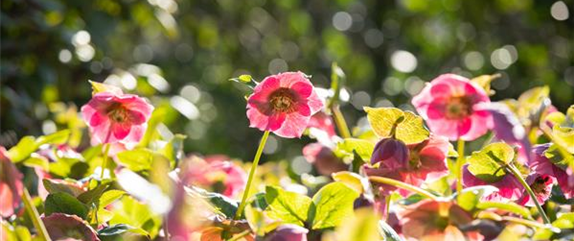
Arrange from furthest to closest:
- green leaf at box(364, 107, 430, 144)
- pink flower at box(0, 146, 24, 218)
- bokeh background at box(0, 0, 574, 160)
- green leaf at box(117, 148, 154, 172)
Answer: bokeh background at box(0, 0, 574, 160) → green leaf at box(117, 148, 154, 172) → green leaf at box(364, 107, 430, 144) → pink flower at box(0, 146, 24, 218)

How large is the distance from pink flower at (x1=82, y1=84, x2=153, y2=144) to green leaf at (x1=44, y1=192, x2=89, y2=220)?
94 mm

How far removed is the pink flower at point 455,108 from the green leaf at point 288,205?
98 mm

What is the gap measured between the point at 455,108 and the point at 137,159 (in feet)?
0.92

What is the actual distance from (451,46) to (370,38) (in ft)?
1.07

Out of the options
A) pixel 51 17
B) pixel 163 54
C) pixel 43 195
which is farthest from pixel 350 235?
pixel 163 54

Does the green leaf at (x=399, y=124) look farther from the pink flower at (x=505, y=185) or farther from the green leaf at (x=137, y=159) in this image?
the green leaf at (x=137, y=159)

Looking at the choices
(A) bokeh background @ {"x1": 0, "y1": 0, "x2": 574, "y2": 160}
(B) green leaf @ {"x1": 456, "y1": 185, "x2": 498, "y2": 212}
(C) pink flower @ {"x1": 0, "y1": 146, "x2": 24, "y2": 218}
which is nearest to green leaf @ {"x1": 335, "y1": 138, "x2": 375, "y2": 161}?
(B) green leaf @ {"x1": 456, "y1": 185, "x2": 498, "y2": 212}

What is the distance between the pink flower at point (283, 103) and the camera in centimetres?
56

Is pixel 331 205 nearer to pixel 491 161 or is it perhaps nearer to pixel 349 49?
pixel 491 161

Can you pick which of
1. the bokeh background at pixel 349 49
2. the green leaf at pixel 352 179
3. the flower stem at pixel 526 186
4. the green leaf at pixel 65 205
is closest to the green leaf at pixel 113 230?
the green leaf at pixel 65 205

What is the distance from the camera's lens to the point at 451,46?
3.45 meters

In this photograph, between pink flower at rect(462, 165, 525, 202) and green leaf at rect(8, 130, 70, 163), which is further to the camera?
green leaf at rect(8, 130, 70, 163)

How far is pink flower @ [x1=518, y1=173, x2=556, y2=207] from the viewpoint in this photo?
1.92 feet

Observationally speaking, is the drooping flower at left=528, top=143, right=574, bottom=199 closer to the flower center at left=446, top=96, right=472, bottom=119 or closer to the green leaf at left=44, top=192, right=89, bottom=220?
the flower center at left=446, top=96, right=472, bottom=119
